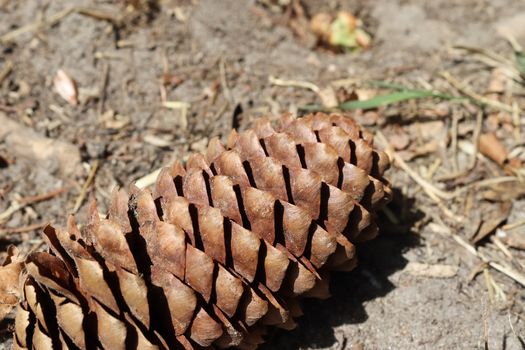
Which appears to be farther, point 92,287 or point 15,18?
point 15,18

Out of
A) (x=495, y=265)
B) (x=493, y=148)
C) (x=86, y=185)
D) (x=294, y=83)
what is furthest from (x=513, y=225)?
(x=86, y=185)

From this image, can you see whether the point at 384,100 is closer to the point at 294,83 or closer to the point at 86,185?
the point at 294,83

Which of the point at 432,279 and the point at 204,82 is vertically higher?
the point at 204,82

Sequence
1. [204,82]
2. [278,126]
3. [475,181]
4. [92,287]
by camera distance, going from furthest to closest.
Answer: [204,82] < [475,181] < [278,126] < [92,287]

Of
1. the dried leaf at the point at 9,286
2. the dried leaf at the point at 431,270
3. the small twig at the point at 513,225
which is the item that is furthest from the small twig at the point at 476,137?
the dried leaf at the point at 9,286

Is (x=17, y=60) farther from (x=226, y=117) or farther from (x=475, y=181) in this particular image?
(x=475, y=181)

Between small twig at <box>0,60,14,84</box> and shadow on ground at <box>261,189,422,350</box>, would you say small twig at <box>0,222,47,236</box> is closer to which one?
small twig at <box>0,60,14,84</box>

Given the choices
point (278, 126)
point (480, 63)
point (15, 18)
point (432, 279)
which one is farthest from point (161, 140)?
point (480, 63)
